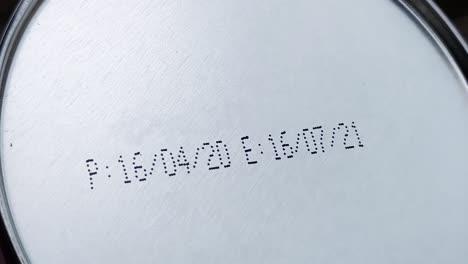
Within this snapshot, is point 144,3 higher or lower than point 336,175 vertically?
higher

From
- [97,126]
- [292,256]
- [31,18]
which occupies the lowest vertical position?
[292,256]

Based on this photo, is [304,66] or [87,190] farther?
[304,66]

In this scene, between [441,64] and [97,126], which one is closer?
[97,126]

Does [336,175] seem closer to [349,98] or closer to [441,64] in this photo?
[349,98]

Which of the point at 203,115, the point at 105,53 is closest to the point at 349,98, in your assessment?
the point at 203,115

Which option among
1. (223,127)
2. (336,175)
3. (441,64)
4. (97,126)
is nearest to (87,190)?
(97,126)

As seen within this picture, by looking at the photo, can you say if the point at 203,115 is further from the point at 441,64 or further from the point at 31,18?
the point at 441,64
